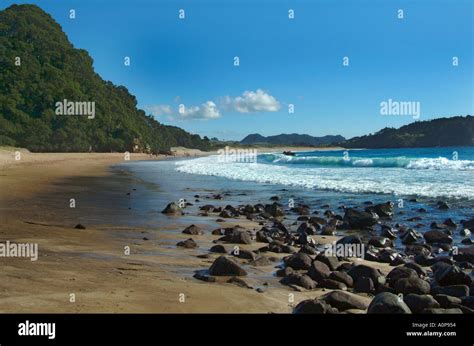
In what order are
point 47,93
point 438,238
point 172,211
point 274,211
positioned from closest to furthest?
point 438,238 → point 172,211 → point 274,211 → point 47,93

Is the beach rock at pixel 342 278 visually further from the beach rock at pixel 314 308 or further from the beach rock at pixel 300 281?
the beach rock at pixel 314 308

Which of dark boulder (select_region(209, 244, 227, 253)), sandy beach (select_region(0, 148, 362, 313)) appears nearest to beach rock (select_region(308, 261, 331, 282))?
sandy beach (select_region(0, 148, 362, 313))

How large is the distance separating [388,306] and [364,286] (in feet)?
4.69

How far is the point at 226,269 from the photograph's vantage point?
23.9 feet

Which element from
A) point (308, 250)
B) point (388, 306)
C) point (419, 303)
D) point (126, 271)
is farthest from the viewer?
point (308, 250)

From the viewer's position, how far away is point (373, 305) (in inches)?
220

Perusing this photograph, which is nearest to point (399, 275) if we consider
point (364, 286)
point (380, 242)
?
point (364, 286)

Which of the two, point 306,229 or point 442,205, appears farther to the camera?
point 442,205

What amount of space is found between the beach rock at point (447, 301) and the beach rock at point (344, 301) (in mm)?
961

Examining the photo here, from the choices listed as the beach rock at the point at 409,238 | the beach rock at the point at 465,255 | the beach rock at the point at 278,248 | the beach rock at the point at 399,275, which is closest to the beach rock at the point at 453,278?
the beach rock at the point at 399,275

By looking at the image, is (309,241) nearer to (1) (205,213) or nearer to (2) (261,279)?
(2) (261,279)

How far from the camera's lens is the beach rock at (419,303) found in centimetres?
573

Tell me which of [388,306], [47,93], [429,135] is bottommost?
[388,306]

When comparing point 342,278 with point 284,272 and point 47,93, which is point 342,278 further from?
point 47,93
